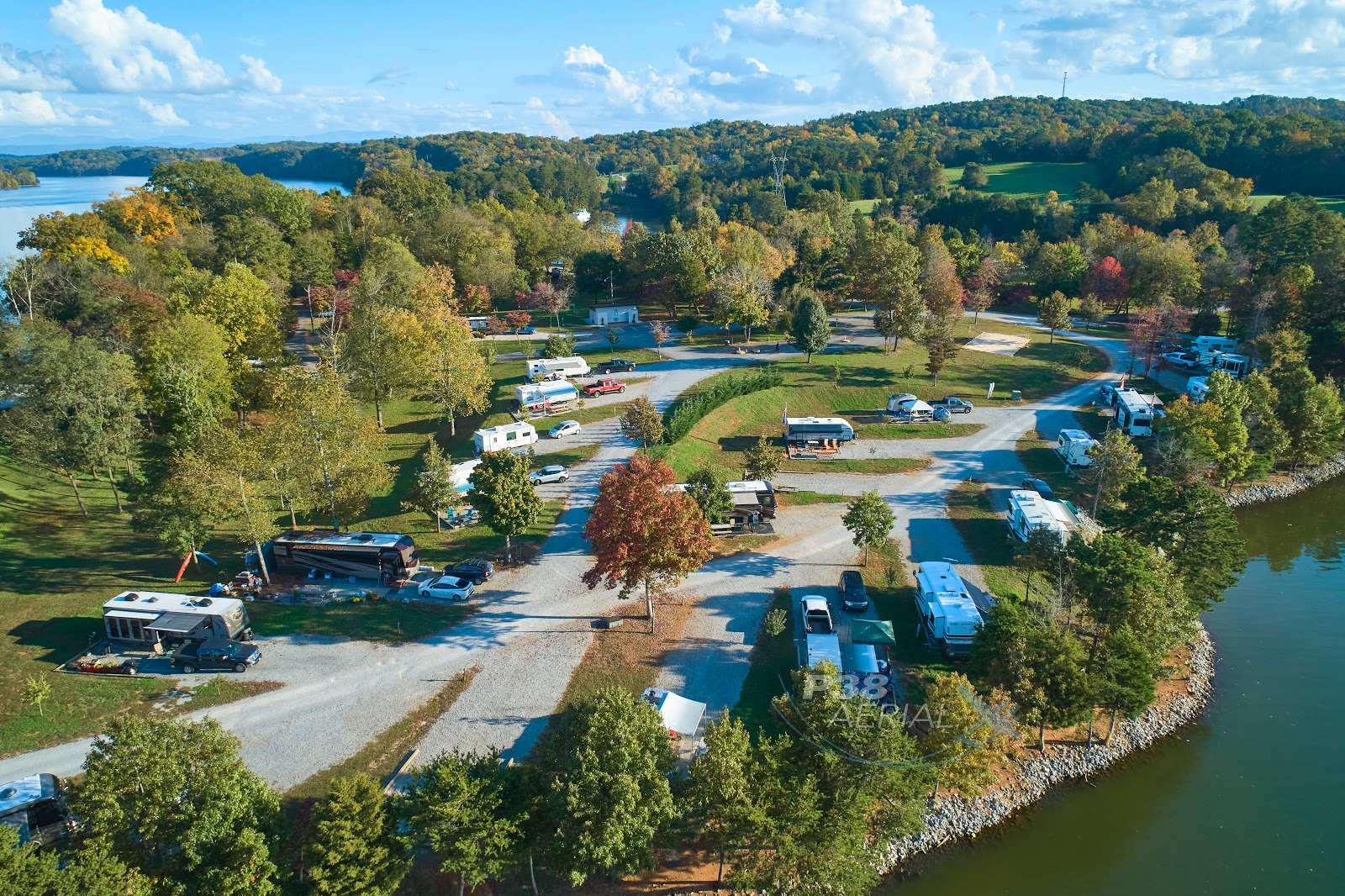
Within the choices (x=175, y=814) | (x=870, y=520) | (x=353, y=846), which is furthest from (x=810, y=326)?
(x=175, y=814)

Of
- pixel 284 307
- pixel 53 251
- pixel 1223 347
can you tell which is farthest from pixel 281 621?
pixel 1223 347

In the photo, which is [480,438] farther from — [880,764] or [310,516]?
[880,764]

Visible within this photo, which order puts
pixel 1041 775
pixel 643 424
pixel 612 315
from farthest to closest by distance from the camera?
pixel 612 315 < pixel 643 424 < pixel 1041 775

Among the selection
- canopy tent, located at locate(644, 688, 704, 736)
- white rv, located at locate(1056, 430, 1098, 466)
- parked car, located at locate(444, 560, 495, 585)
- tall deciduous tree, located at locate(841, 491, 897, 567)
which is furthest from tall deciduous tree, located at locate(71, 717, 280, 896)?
white rv, located at locate(1056, 430, 1098, 466)

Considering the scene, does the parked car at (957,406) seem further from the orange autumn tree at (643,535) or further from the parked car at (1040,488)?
the orange autumn tree at (643,535)

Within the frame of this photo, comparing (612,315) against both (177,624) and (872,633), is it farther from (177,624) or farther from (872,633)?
(872,633)

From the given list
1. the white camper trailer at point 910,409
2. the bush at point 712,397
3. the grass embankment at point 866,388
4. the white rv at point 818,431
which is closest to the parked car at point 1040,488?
the grass embankment at point 866,388
